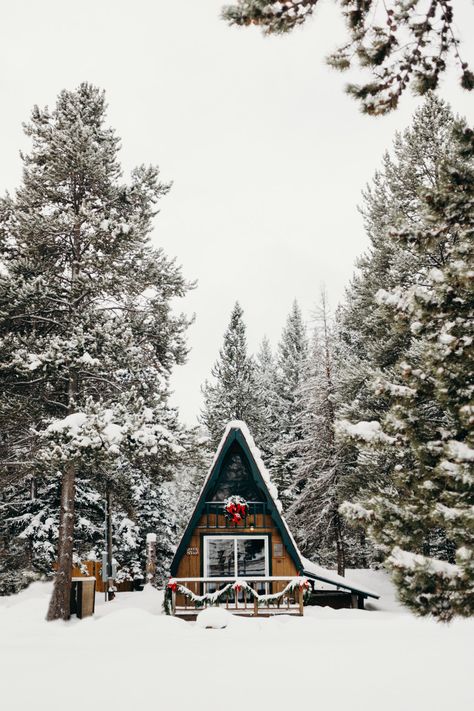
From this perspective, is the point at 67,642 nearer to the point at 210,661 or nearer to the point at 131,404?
the point at 210,661

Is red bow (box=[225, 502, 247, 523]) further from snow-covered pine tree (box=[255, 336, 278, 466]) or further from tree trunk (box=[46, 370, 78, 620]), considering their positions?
snow-covered pine tree (box=[255, 336, 278, 466])

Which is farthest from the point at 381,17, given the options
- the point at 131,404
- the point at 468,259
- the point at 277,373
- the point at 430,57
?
the point at 277,373

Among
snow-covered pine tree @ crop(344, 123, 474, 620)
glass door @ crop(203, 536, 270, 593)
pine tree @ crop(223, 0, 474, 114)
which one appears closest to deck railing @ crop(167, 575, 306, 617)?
glass door @ crop(203, 536, 270, 593)

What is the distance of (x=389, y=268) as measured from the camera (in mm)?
19812

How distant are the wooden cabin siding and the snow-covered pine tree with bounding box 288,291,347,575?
4217mm

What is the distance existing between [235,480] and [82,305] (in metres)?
7.33

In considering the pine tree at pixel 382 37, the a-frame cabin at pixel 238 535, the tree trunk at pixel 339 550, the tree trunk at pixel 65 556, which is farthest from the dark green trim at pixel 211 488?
the pine tree at pixel 382 37

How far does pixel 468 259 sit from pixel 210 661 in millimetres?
7554

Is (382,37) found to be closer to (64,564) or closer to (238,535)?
(64,564)

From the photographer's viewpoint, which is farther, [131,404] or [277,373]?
[277,373]

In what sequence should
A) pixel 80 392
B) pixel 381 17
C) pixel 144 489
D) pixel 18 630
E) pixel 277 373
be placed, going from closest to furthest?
pixel 381 17
pixel 18 630
pixel 80 392
pixel 144 489
pixel 277 373

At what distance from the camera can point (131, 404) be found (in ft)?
49.2

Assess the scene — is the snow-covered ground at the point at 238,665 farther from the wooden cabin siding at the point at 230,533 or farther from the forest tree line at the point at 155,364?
the wooden cabin siding at the point at 230,533

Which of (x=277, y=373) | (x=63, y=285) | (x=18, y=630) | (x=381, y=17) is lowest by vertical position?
(x=18, y=630)
